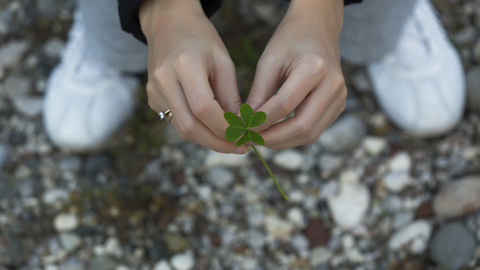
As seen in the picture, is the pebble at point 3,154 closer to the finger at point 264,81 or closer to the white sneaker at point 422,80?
the finger at point 264,81

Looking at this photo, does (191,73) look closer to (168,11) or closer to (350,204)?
(168,11)

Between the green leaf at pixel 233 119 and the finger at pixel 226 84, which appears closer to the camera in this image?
the green leaf at pixel 233 119

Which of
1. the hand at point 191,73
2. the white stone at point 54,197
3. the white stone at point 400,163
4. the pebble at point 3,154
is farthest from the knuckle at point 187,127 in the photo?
the pebble at point 3,154

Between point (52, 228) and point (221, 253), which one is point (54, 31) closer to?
point (52, 228)

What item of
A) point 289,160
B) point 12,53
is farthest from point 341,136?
point 12,53

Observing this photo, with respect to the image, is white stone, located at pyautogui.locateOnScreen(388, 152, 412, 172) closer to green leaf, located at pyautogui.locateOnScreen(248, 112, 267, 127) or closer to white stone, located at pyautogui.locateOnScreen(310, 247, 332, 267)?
white stone, located at pyautogui.locateOnScreen(310, 247, 332, 267)
